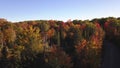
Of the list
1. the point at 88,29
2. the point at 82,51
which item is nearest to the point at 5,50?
the point at 82,51

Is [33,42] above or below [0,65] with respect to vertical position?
above

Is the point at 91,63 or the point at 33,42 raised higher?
the point at 33,42

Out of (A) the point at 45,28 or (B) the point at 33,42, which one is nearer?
(B) the point at 33,42

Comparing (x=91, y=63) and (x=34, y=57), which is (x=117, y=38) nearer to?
(x=91, y=63)

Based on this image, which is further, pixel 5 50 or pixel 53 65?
pixel 5 50

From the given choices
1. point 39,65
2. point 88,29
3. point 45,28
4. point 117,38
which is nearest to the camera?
point 39,65

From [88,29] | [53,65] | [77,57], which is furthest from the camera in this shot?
[88,29]

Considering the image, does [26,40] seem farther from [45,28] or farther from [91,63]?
[45,28]

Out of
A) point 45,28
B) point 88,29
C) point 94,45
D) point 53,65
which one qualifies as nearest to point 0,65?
point 53,65

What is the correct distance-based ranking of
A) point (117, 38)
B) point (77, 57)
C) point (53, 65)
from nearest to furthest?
point (53, 65)
point (77, 57)
point (117, 38)

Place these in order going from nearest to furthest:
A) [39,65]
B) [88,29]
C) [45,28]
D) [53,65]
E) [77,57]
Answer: [53,65]
[39,65]
[77,57]
[88,29]
[45,28]
